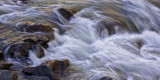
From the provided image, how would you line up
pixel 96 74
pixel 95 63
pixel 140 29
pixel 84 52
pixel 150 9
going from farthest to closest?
pixel 150 9 → pixel 140 29 → pixel 84 52 → pixel 95 63 → pixel 96 74

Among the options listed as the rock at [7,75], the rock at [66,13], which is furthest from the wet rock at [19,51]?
the rock at [66,13]

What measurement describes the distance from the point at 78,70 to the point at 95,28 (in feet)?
9.12

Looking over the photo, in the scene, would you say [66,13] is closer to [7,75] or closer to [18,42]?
[18,42]

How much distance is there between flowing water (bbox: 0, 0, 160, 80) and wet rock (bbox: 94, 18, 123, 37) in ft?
0.42

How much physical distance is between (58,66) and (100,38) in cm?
274

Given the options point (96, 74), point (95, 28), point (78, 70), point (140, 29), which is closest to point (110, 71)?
point (96, 74)

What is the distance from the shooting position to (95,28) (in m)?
8.20

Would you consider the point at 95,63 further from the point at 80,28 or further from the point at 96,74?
the point at 80,28

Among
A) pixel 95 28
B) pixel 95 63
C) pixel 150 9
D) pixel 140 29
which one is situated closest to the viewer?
pixel 95 63

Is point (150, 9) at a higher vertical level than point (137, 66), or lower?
higher

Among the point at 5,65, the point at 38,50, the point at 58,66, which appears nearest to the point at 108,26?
the point at 38,50

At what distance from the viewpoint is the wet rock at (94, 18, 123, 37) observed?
8219 mm

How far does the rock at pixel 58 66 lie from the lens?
5434 millimetres

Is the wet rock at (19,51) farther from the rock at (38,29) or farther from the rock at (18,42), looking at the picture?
the rock at (38,29)
